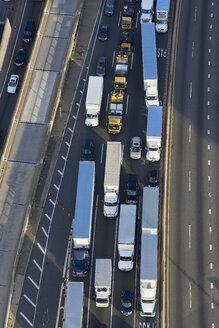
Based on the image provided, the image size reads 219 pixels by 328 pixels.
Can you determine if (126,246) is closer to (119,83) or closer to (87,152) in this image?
(87,152)

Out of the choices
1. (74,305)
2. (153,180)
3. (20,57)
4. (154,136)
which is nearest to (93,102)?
(154,136)

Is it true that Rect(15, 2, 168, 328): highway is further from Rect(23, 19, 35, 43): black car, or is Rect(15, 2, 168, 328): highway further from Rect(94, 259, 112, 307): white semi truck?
Rect(23, 19, 35, 43): black car

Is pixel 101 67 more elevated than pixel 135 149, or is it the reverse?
pixel 101 67

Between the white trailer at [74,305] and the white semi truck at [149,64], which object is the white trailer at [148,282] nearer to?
the white trailer at [74,305]

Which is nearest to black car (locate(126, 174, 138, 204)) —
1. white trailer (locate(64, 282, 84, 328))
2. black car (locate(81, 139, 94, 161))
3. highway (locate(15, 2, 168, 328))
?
highway (locate(15, 2, 168, 328))

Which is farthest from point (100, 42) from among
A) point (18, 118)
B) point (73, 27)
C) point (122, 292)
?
point (122, 292)

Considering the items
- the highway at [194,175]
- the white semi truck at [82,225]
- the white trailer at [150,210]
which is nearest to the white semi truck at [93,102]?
the highway at [194,175]
